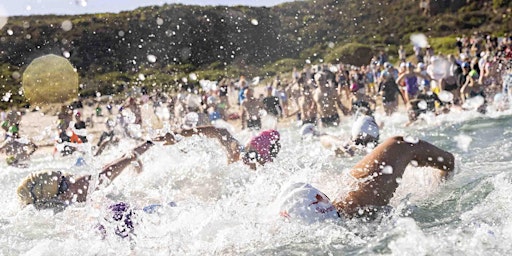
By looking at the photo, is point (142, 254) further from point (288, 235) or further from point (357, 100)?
point (357, 100)

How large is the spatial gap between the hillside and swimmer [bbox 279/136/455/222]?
36.4m

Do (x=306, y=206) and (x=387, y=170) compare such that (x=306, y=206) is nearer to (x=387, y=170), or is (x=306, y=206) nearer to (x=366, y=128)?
(x=387, y=170)

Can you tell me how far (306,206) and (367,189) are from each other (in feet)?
1.98

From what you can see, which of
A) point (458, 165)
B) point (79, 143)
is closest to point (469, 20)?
point (79, 143)

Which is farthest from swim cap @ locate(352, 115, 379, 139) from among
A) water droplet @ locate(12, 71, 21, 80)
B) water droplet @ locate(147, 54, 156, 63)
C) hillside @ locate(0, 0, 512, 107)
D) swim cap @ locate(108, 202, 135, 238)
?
water droplet @ locate(147, 54, 156, 63)

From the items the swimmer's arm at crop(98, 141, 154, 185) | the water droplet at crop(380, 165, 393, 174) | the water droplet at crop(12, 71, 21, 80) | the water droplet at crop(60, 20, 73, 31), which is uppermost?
the water droplet at crop(380, 165, 393, 174)

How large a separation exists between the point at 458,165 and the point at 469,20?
48389mm

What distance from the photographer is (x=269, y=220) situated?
404 cm

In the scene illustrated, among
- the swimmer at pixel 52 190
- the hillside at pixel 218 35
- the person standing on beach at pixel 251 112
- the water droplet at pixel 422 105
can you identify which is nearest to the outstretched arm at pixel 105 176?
the swimmer at pixel 52 190

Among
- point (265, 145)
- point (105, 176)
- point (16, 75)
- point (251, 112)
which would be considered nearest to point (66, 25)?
point (16, 75)

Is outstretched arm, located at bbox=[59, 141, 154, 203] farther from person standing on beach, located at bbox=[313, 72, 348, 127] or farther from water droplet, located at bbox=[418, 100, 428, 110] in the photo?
water droplet, located at bbox=[418, 100, 428, 110]

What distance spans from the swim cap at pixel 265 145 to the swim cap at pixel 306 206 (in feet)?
6.31

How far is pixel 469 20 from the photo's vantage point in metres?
49.0

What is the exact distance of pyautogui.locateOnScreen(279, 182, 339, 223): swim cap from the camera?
379cm
